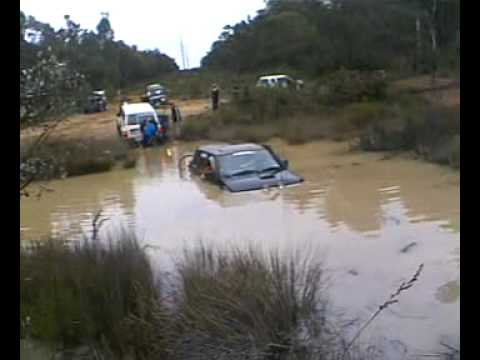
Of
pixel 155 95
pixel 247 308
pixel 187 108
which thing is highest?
pixel 155 95

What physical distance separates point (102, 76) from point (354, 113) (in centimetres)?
973

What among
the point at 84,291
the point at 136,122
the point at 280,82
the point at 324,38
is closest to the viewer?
the point at 84,291

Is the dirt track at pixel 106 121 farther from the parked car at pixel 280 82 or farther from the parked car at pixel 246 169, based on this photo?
the parked car at pixel 246 169

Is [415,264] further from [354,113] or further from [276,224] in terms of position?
[354,113]

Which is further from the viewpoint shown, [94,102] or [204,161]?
[204,161]

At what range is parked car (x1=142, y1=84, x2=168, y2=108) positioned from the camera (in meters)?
39.9

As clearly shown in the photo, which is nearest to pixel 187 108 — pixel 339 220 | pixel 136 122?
pixel 136 122

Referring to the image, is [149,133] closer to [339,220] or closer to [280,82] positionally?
[280,82]

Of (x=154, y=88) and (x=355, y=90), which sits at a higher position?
(x=154, y=88)

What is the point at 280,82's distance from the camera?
35.1 meters

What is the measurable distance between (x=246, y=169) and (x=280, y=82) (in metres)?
18.4

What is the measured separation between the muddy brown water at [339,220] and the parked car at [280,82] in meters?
9.98

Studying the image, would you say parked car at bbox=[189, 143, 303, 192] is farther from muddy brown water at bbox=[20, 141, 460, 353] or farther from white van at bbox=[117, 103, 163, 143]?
white van at bbox=[117, 103, 163, 143]

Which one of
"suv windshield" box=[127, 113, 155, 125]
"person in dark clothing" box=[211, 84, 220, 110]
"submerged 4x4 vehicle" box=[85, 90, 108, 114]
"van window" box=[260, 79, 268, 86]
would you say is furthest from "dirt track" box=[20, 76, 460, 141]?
"van window" box=[260, 79, 268, 86]
